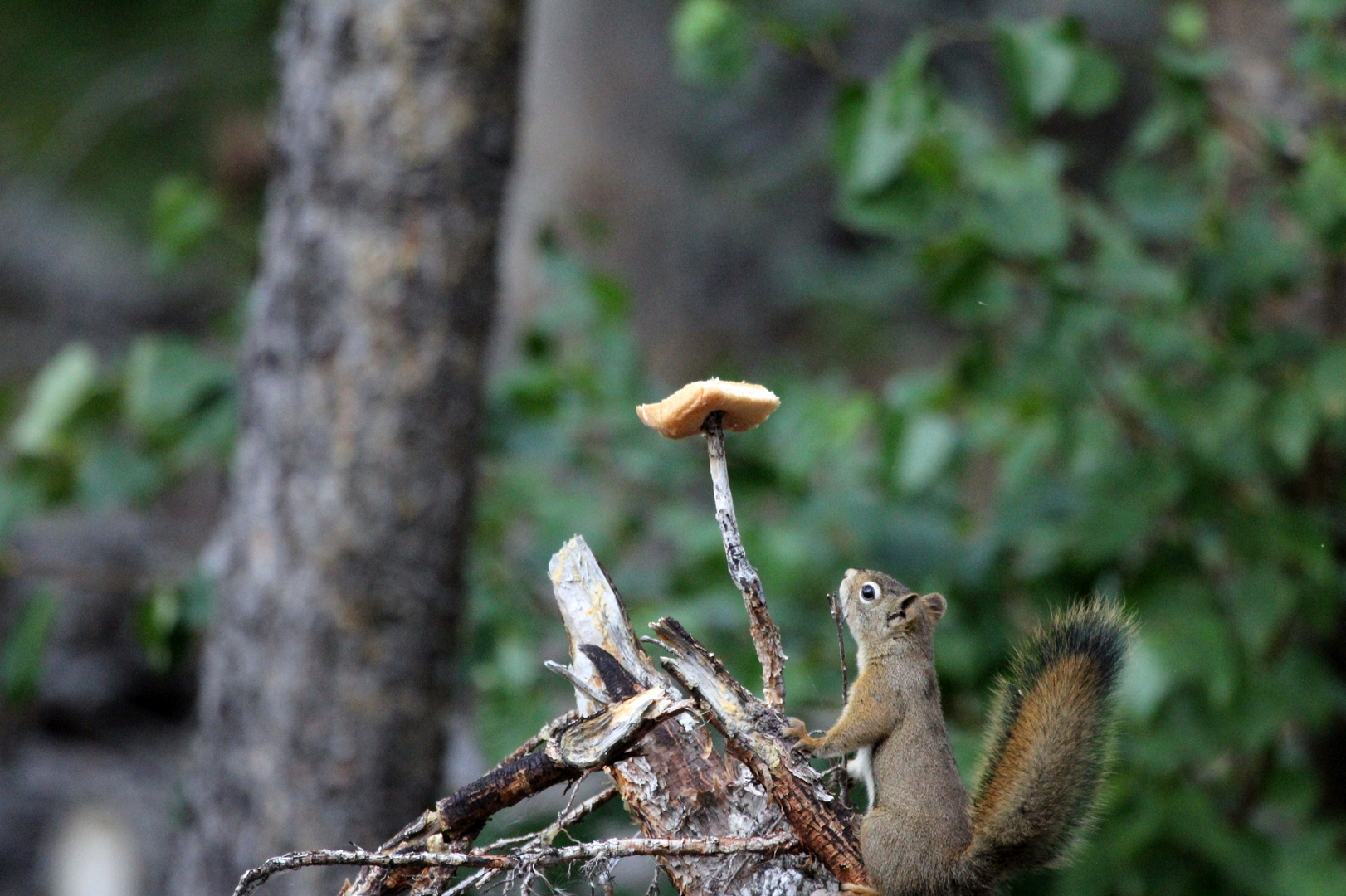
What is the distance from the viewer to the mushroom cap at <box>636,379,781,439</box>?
2.67 feet

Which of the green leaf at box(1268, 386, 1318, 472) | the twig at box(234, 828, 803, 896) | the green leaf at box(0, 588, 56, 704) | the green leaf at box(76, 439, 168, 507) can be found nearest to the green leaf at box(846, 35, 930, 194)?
the green leaf at box(1268, 386, 1318, 472)

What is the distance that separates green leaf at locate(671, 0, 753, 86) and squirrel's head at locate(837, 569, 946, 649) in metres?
1.03

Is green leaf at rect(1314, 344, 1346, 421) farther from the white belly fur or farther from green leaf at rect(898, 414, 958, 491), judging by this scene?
the white belly fur

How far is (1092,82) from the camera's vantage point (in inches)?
72.7

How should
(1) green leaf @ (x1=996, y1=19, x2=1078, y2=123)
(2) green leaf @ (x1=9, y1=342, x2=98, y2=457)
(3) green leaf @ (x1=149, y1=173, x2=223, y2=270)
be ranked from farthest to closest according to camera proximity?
(3) green leaf @ (x1=149, y1=173, x2=223, y2=270) → (2) green leaf @ (x1=9, y1=342, x2=98, y2=457) → (1) green leaf @ (x1=996, y1=19, x2=1078, y2=123)

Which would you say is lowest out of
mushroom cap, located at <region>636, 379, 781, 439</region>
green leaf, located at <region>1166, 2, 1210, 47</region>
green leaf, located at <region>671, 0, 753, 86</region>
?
mushroom cap, located at <region>636, 379, 781, 439</region>

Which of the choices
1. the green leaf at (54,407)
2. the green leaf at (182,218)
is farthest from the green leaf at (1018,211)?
the green leaf at (54,407)

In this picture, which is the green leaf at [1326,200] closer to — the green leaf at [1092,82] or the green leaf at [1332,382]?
the green leaf at [1332,382]

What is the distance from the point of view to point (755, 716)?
32.4 inches

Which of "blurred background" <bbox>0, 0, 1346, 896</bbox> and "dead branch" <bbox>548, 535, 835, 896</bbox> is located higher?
"blurred background" <bbox>0, 0, 1346, 896</bbox>

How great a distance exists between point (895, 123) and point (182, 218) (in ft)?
4.26

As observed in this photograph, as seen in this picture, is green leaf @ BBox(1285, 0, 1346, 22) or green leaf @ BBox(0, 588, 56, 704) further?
green leaf @ BBox(0, 588, 56, 704)

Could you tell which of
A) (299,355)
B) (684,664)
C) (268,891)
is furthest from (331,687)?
(684,664)

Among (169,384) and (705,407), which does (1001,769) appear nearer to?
(705,407)
